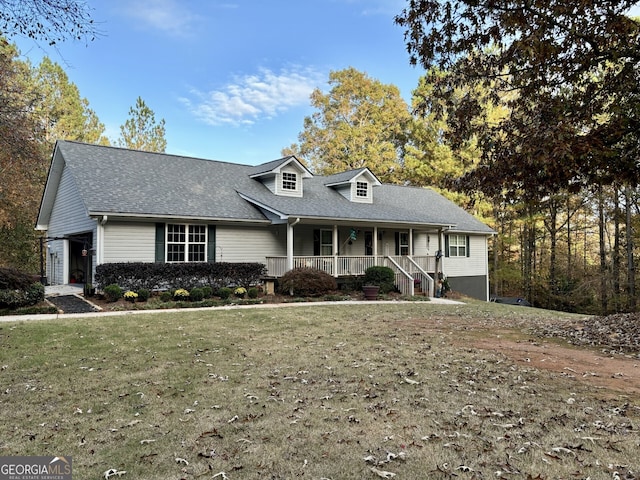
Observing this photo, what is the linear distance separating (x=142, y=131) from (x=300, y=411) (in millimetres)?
33281

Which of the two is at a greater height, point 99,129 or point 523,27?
point 99,129

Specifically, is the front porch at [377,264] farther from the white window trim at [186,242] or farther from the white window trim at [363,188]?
the white window trim at [363,188]

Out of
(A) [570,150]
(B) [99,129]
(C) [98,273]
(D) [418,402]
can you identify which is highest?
(B) [99,129]

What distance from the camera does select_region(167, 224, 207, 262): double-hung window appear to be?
606 inches

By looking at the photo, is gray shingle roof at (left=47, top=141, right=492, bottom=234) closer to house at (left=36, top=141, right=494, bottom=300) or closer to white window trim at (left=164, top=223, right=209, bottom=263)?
house at (left=36, top=141, right=494, bottom=300)

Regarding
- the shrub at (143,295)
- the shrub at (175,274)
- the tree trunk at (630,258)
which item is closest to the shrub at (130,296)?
the shrub at (143,295)

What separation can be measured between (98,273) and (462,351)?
11.2m

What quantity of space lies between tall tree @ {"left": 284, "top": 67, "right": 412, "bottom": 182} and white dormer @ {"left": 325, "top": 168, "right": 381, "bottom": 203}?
9.75 meters

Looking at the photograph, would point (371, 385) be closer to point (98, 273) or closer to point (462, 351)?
point (462, 351)

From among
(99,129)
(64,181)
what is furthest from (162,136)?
(64,181)

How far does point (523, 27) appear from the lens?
21.9 feet

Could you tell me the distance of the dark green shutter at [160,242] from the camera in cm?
1499

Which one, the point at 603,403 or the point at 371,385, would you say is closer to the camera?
the point at 603,403

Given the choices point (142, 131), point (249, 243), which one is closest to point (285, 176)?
point (249, 243)
